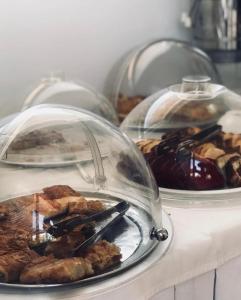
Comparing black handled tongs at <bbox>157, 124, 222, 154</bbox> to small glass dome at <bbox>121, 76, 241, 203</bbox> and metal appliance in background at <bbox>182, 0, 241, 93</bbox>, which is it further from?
metal appliance in background at <bbox>182, 0, 241, 93</bbox>

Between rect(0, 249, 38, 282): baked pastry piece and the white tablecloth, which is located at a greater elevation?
rect(0, 249, 38, 282): baked pastry piece

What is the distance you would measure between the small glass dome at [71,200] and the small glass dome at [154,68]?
61 centimetres

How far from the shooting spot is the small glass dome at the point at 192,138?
888mm

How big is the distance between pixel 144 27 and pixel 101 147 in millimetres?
824

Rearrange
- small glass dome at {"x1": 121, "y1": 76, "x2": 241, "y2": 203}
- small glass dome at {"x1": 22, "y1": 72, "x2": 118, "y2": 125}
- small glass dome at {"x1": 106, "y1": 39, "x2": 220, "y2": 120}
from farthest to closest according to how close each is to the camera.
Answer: small glass dome at {"x1": 106, "y1": 39, "x2": 220, "y2": 120} → small glass dome at {"x1": 22, "y1": 72, "x2": 118, "y2": 125} → small glass dome at {"x1": 121, "y1": 76, "x2": 241, "y2": 203}

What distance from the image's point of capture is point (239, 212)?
0.83 meters

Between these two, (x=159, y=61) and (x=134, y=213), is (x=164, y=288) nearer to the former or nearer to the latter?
(x=134, y=213)

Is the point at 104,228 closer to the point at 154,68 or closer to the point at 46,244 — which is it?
the point at 46,244

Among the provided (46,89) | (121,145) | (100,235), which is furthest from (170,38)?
(100,235)

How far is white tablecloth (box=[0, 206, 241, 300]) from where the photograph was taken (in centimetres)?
65

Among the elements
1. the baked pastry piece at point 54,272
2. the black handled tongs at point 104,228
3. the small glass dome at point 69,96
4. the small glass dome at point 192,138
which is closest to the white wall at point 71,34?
the small glass dome at point 69,96

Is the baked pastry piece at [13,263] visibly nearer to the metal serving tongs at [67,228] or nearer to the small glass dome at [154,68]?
the metal serving tongs at [67,228]

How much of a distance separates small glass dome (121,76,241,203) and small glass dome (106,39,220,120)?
0.41m

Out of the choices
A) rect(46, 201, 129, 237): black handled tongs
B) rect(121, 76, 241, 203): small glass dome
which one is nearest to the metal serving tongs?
rect(46, 201, 129, 237): black handled tongs
